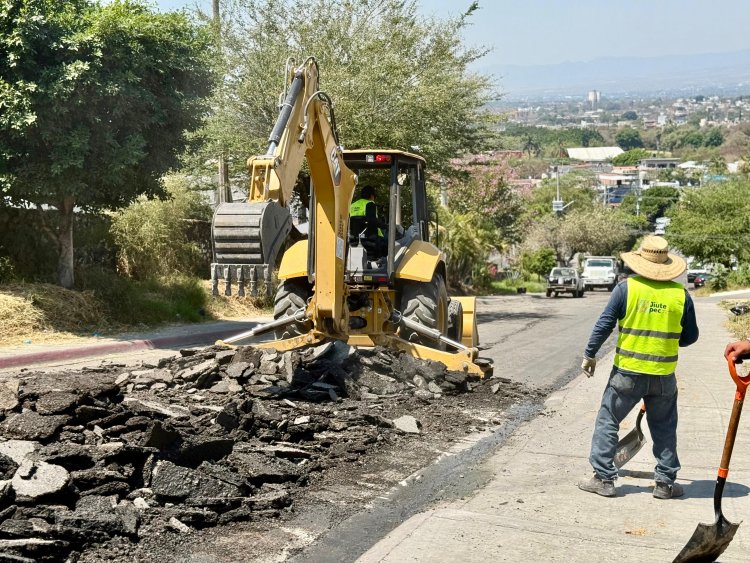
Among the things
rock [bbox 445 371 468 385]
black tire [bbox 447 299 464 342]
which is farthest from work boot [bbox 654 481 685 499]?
black tire [bbox 447 299 464 342]

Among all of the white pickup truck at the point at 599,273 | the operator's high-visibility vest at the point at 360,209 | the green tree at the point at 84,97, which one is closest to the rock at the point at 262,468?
the operator's high-visibility vest at the point at 360,209

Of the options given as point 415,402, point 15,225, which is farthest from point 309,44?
point 415,402

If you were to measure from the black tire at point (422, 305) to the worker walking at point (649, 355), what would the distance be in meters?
5.34

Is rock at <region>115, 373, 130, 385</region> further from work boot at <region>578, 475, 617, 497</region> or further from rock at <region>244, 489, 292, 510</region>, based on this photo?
work boot at <region>578, 475, 617, 497</region>

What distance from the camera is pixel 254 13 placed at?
25.8 metres

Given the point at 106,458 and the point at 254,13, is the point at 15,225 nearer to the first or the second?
the point at 254,13

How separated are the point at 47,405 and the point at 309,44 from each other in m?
18.7

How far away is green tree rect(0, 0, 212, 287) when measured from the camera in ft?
53.8

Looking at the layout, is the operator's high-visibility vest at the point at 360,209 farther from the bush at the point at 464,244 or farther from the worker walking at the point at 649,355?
the bush at the point at 464,244

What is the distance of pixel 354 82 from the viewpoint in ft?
78.3

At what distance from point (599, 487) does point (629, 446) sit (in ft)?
2.57

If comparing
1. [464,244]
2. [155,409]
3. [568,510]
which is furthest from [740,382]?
[464,244]

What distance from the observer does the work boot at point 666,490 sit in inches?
292

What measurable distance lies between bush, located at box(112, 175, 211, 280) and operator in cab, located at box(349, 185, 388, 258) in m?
8.41
